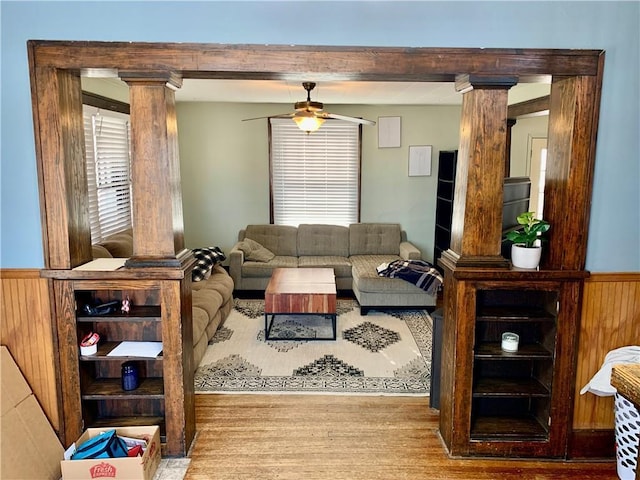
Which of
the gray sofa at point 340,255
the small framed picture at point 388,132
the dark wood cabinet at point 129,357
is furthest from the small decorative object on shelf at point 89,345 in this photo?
the small framed picture at point 388,132

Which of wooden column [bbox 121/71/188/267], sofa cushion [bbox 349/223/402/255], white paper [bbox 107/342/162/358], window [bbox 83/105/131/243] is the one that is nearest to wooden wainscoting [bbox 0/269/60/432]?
white paper [bbox 107/342/162/358]

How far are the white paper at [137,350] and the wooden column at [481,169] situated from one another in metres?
1.72

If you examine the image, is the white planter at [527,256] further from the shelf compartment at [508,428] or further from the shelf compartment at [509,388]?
the shelf compartment at [508,428]

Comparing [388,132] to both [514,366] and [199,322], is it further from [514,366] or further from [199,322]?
[514,366]

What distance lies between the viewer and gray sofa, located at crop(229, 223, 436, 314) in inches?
203

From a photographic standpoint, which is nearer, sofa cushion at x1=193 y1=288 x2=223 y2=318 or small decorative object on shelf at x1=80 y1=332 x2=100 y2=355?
small decorative object on shelf at x1=80 y1=332 x2=100 y2=355

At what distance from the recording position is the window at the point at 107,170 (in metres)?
4.20

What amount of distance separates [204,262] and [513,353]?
10.4ft

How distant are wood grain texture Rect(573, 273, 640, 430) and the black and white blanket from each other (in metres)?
2.39

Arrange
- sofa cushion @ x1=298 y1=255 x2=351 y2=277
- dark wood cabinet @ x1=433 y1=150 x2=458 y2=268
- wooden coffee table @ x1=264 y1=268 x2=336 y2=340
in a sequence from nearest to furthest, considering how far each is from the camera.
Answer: wooden coffee table @ x1=264 y1=268 x2=336 y2=340 → sofa cushion @ x1=298 y1=255 x2=351 y2=277 → dark wood cabinet @ x1=433 y1=150 x2=458 y2=268

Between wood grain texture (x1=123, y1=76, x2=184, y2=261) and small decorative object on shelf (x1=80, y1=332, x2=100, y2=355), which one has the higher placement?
wood grain texture (x1=123, y1=76, x2=184, y2=261)

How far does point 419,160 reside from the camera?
21.1 ft

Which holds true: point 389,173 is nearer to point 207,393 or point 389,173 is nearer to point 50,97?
point 207,393

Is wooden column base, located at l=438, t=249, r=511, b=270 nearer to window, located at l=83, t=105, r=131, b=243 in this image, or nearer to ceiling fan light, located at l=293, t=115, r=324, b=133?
ceiling fan light, located at l=293, t=115, r=324, b=133
